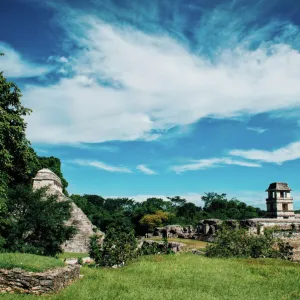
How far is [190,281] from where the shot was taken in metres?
10.9

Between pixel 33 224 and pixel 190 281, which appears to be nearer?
pixel 190 281

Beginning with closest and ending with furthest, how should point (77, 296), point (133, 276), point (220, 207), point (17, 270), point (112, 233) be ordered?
point (77, 296), point (17, 270), point (133, 276), point (112, 233), point (220, 207)

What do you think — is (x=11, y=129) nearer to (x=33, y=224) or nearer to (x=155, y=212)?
(x=33, y=224)

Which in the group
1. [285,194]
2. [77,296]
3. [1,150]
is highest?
[285,194]

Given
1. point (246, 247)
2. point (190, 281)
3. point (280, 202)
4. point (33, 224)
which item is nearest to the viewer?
point (190, 281)

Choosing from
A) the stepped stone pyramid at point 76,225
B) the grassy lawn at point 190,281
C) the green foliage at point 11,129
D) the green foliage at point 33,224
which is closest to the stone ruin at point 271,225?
the grassy lawn at point 190,281

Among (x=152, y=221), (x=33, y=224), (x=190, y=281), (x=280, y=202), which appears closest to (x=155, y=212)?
(x=152, y=221)

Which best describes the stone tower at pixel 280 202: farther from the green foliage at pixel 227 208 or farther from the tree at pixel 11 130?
the tree at pixel 11 130

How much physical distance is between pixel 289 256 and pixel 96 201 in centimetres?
8067

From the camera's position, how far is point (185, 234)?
3291 cm

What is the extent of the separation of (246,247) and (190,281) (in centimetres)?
827

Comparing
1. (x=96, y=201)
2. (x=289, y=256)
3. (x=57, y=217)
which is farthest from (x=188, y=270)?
(x=96, y=201)

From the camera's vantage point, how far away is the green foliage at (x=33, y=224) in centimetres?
1861

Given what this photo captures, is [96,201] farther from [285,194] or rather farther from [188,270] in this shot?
[188,270]
